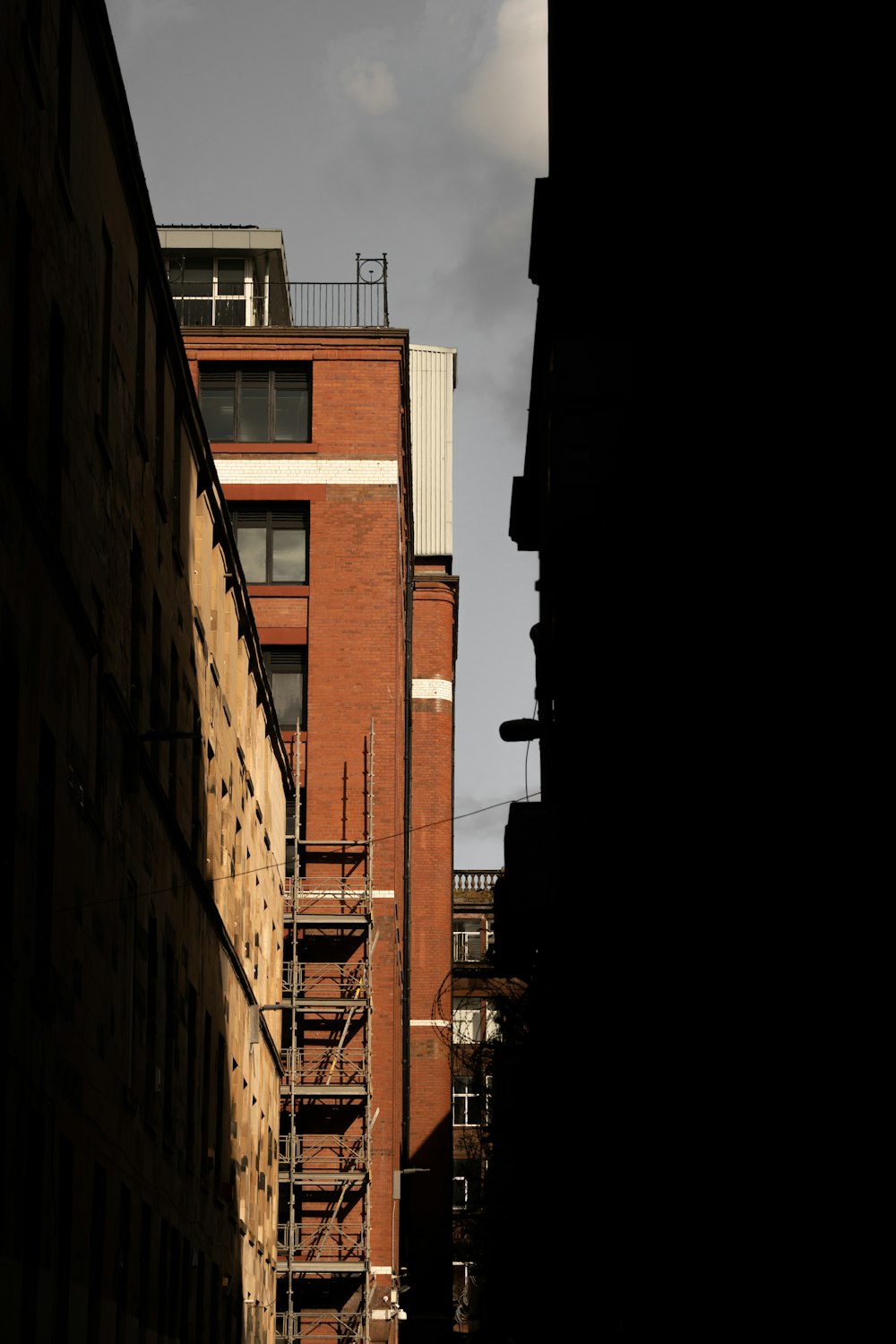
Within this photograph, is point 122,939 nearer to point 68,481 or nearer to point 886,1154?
point 68,481

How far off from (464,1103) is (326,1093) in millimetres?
24393

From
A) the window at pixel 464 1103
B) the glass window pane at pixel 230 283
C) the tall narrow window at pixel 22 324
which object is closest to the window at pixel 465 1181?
the window at pixel 464 1103

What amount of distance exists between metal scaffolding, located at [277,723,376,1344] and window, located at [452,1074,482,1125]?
18.4 m

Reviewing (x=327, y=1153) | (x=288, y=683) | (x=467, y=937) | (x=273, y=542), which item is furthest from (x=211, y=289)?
(x=467, y=937)

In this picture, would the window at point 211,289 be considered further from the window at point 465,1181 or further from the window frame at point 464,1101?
the window at point 465,1181

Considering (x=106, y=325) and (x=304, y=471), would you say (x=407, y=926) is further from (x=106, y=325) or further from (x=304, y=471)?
Result: (x=106, y=325)

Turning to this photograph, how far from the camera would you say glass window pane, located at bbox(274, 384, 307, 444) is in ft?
153

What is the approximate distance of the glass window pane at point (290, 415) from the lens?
153 feet

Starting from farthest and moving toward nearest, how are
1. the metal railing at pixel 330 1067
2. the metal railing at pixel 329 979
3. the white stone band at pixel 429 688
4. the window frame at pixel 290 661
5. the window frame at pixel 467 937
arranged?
the window frame at pixel 467 937
the white stone band at pixel 429 688
the window frame at pixel 290 661
the metal railing at pixel 329 979
the metal railing at pixel 330 1067

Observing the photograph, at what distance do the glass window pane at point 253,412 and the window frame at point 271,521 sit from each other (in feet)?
5.07

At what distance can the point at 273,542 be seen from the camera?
46031mm

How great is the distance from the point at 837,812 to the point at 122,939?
12.2 metres

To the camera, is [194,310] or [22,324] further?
[194,310]

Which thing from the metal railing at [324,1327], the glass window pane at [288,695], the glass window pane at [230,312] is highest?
the glass window pane at [230,312]
